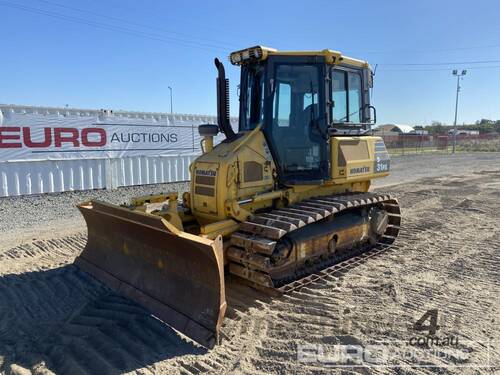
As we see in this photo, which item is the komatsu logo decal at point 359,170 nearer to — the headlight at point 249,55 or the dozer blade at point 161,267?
the headlight at point 249,55

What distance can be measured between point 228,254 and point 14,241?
467cm

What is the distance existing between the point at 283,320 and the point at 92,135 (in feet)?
32.5

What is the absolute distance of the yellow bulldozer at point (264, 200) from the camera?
177 inches

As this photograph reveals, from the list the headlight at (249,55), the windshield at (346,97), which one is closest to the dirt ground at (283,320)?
the windshield at (346,97)

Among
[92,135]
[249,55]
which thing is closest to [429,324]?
[249,55]

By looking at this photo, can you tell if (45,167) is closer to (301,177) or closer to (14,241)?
(14,241)

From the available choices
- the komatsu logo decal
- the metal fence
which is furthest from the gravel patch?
the metal fence

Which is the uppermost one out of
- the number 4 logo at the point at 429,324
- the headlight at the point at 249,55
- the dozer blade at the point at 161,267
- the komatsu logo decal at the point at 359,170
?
the headlight at the point at 249,55

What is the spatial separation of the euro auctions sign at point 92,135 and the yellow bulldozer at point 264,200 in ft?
21.4

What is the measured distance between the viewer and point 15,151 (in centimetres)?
1073

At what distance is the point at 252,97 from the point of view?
5707 millimetres

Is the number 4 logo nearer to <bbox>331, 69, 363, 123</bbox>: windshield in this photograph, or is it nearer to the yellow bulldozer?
the yellow bulldozer

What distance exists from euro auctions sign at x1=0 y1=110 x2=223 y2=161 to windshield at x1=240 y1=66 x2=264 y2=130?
765 centimetres

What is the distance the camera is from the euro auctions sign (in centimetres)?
1076
